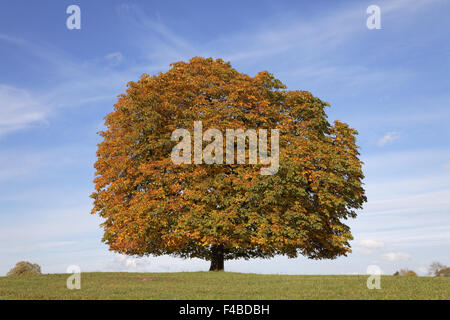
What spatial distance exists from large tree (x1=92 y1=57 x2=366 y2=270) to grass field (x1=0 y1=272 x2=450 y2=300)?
13.2ft

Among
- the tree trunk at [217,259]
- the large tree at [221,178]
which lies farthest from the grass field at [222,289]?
the tree trunk at [217,259]

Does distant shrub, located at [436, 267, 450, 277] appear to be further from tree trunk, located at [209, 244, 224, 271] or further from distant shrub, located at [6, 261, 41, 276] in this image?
distant shrub, located at [6, 261, 41, 276]

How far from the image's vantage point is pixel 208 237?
2667cm

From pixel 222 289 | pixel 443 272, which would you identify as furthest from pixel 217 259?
pixel 443 272

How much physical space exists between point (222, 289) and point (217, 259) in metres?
11.9

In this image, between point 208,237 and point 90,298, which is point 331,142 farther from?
point 90,298

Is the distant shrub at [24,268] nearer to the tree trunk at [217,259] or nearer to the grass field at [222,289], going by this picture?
the grass field at [222,289]

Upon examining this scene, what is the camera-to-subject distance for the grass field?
1773cm

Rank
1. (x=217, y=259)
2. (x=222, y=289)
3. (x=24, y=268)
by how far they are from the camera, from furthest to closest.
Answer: (x=24, y=268) < (x=217, y=259) < (x=222, y=289)

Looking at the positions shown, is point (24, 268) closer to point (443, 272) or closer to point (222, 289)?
point (222, 289)

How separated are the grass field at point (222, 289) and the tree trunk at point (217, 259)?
628cm

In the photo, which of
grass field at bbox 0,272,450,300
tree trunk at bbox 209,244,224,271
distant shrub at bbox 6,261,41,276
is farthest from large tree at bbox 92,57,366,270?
distant shrub at bbox 6,261,41,276

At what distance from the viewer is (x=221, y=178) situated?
27.8m

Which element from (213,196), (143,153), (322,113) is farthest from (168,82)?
(322,113)
